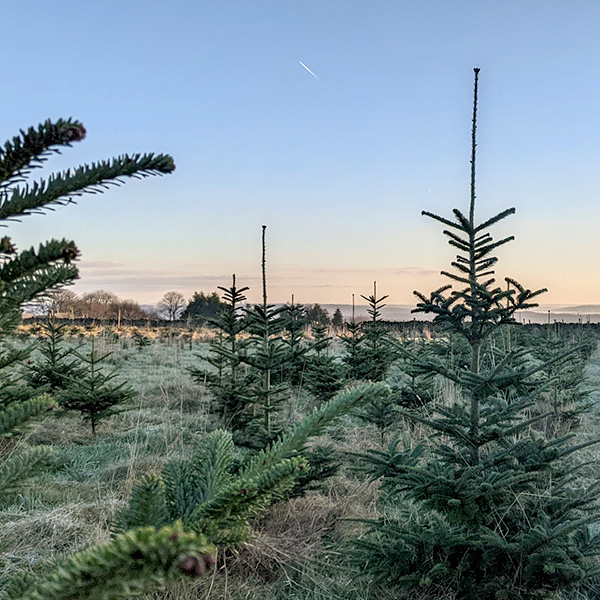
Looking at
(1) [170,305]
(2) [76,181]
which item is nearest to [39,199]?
(2) [76,181]

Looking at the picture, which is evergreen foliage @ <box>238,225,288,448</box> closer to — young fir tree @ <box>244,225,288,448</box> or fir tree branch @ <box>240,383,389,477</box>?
young fir tree @ <box>244,225,288,448</box>

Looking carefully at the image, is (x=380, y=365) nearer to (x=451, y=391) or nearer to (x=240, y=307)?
(x=451, y=391)

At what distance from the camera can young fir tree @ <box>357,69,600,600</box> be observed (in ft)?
10.0

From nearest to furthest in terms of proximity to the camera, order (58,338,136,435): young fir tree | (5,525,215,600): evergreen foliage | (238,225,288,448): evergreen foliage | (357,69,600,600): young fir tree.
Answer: (5,525,215,600): evergreen foliage, (357,69,600,600): young fir tree, (238,225,288,448): evergreen foliage, (58,338,136,435): young fir tree

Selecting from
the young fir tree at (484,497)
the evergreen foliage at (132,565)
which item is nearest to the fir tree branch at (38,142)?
the evergreen foliage at (132,565)

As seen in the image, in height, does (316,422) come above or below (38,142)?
below

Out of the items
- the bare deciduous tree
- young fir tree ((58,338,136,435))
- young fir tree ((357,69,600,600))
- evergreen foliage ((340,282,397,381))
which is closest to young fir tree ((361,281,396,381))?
evergreen foliage ((340,282,397,381))

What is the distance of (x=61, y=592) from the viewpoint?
0.61 metres

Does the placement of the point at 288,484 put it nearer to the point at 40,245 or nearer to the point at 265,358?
the point at 40,245

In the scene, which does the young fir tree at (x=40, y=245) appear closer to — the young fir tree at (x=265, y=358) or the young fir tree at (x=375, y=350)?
the young fir tree at (x=265, y=358)

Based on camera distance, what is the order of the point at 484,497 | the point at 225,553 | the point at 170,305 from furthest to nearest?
the point at 170,305
the point at 225,553
the point at 484,497

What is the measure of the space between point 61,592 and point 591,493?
A: 3.40 m

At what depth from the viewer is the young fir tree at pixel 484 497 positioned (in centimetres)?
305

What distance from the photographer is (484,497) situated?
3.09 metres
